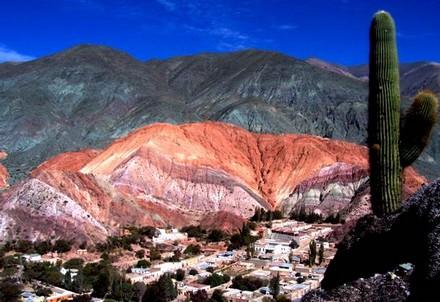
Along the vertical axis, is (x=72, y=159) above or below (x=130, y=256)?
above

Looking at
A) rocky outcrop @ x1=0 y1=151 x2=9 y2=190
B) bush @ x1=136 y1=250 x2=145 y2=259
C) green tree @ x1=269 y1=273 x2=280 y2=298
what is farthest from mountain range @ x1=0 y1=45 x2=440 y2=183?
green tree @ x1=269 y1=273 x2=280 y2=298

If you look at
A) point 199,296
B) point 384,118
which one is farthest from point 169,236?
point 384,118

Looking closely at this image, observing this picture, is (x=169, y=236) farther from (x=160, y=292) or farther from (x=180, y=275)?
(x=160, y=292)

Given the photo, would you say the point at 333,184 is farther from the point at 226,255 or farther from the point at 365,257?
the point at 365,257

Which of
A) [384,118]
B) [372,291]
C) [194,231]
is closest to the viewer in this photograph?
[372,291]

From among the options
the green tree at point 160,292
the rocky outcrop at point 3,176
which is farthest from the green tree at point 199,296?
the rocky outcrop at point 3,176

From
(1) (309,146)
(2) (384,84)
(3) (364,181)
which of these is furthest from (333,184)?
(2) (384,84)
